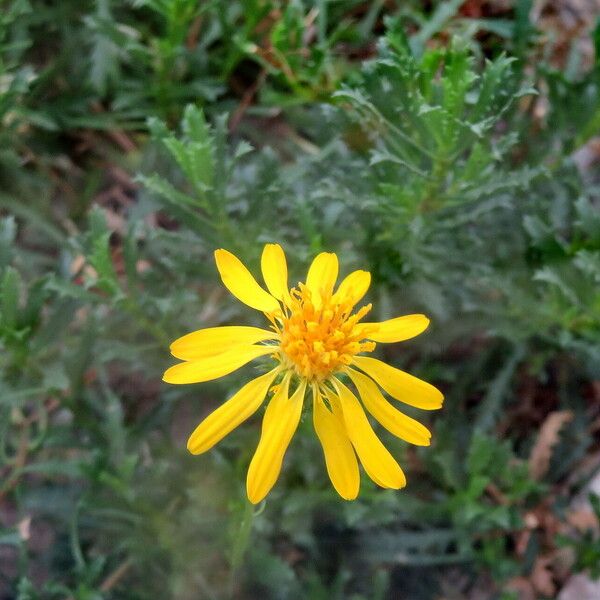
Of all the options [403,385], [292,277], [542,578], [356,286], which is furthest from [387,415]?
[542,578]

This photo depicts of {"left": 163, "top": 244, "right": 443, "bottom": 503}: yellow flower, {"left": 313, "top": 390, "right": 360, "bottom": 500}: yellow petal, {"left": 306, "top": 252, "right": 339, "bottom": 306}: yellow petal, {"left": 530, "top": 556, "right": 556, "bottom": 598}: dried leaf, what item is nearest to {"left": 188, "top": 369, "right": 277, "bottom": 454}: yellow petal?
{"left": 163, "top": 244, "right": 443, "bottom": 503}: yellow flower

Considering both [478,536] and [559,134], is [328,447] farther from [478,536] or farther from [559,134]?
[559,134]

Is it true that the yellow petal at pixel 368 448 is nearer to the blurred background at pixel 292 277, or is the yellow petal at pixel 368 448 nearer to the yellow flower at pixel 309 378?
the yellow flower at pixel 309 378

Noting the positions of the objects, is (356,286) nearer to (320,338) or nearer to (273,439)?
(320,338)

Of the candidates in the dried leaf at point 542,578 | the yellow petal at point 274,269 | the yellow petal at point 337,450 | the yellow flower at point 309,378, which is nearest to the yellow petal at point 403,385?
the yellow flower at point 309,378

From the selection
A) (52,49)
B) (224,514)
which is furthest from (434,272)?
(52,49)
